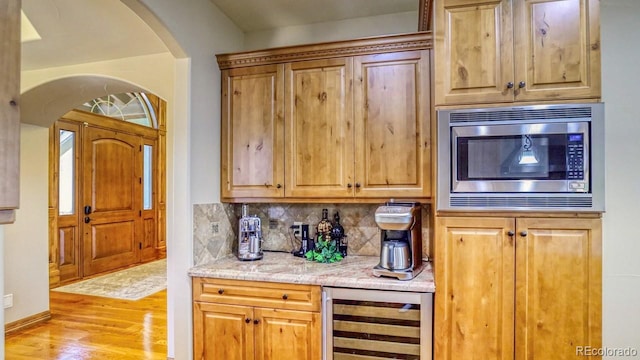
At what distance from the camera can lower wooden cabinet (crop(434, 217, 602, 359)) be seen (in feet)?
5.89

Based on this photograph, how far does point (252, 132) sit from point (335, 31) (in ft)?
3.60

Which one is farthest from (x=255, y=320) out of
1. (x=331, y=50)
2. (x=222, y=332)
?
(x=331, y=50)

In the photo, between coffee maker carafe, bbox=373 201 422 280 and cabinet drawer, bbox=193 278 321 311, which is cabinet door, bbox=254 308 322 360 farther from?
coffee maker carafe, bbox=373 201 422 280

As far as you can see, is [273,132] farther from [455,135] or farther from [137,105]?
[137,105]

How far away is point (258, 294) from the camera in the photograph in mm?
2219

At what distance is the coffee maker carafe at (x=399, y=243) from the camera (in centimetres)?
205

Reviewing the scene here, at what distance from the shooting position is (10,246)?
3541 millimetres

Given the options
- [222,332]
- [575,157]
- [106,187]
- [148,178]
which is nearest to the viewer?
[575,157]

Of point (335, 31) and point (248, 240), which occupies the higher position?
point (335, 31)

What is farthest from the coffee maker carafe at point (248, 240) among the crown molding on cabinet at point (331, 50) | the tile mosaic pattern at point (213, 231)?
the crown molding on cabinet at point (331, 50)

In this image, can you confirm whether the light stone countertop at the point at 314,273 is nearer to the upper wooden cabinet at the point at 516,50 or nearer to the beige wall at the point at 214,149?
the beige wall at the point at 214,149

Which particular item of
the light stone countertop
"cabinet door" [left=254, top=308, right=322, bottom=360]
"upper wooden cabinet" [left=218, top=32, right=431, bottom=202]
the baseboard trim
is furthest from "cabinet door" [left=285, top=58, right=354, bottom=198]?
the baseboard trim

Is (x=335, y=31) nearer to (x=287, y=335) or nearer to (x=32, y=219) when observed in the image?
(x=287, y=335)

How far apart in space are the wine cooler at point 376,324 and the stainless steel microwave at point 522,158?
23.2 inches
